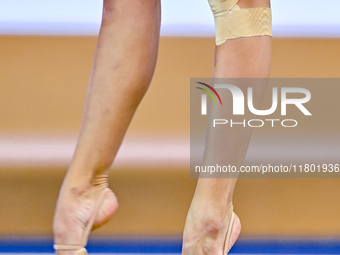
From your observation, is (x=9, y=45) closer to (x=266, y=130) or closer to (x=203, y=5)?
(x=203, y=5)

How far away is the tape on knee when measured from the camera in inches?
20.0

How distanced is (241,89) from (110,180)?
1.48 feet

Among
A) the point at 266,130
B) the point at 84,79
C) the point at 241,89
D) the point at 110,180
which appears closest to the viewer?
the point at 241,89

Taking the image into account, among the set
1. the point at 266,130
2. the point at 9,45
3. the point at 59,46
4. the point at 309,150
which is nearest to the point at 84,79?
the point at 59,46

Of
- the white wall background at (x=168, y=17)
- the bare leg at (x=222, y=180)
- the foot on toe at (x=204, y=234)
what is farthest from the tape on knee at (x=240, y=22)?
the white wall background at (x=168, y=17)

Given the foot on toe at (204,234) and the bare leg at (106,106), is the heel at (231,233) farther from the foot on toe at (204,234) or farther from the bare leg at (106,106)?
the bare leg at (106,106)

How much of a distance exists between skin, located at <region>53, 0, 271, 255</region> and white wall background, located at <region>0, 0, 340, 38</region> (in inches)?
26.1

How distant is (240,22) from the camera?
1.68 feet

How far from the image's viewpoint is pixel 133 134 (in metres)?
1.02

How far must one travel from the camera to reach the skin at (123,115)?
0.48 meters

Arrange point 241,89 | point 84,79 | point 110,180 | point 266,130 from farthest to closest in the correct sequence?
point 84,79 → point 266,130 → point 110,180 → point 241,89

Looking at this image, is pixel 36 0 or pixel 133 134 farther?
pixel 36 0

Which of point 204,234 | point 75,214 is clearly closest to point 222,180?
point 204,234

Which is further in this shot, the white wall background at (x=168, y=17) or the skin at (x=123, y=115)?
the white wall background at (x=168, y=17)
